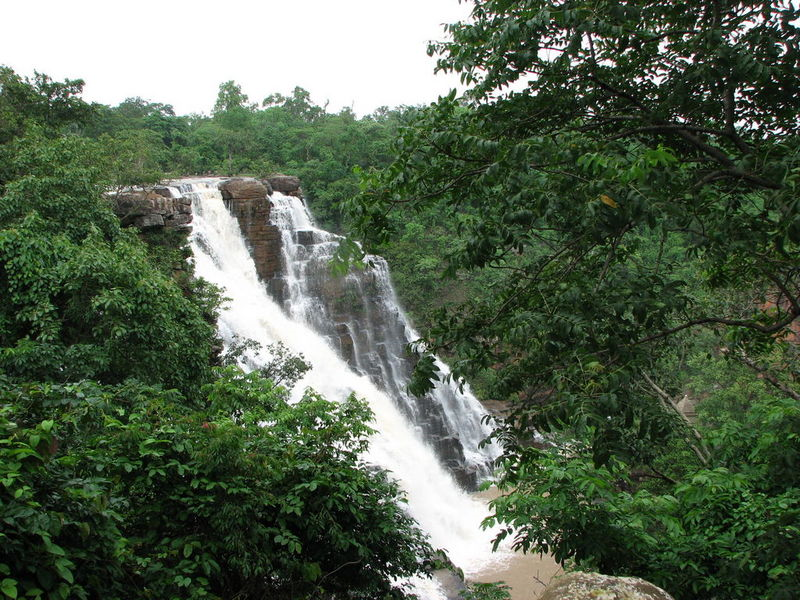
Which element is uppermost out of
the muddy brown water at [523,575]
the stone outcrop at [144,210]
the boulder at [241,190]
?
the boulder at [241,190]

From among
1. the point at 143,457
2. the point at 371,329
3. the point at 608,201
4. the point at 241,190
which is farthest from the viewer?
the point at 241,190

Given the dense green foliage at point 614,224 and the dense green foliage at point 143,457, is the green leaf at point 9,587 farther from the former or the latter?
the dense green foliage at point 614,224

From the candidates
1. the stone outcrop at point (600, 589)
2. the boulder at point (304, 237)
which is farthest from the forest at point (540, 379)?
the boulder at point (304, 237)

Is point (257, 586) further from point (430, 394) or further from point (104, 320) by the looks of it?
point (430, 394)

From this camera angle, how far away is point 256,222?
1731 cm

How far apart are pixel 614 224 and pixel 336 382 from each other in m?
12.4

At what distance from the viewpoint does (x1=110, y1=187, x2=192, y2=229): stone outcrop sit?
1357cm

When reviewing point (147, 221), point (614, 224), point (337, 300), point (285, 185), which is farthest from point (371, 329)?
point (614, 224)

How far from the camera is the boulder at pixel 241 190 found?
57.2ft

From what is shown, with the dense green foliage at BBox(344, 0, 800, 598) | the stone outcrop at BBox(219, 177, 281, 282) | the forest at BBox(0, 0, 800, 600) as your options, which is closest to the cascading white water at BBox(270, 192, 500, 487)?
the stone outcrop at BBox(219, 177, 281, 282)

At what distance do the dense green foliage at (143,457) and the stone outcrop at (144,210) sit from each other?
4.32 meters

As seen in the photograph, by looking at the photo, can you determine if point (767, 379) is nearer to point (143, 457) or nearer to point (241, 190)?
point (143, 457)

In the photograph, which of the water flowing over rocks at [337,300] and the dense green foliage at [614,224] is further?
the water flowing over rocks at [337,300]

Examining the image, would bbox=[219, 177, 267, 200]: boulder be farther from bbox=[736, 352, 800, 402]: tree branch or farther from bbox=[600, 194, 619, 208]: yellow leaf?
bbox=[600, 194, 619, 208]: yellow leaf
